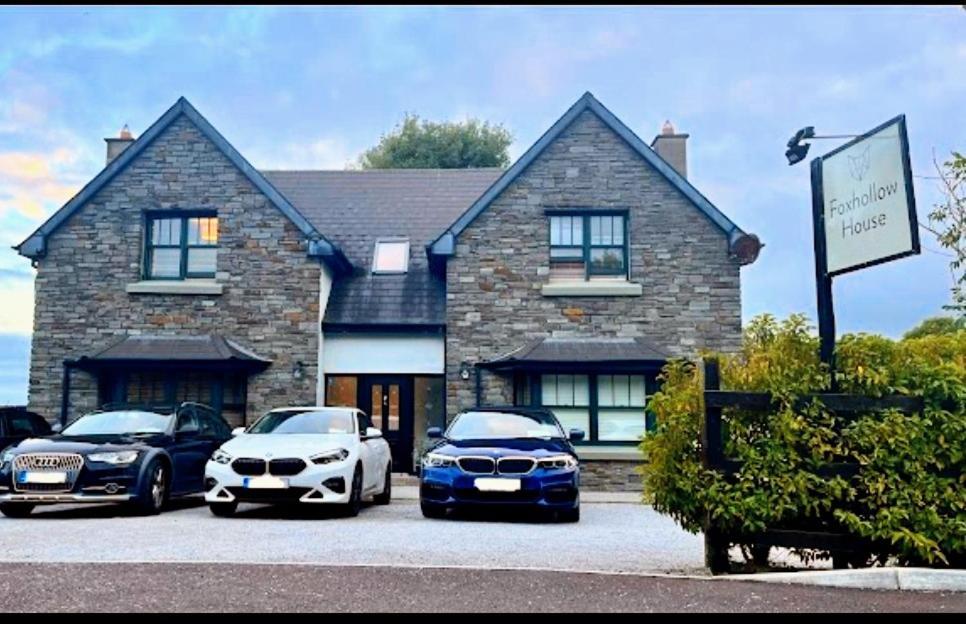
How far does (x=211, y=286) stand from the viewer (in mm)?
17062

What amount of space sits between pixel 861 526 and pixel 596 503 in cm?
797

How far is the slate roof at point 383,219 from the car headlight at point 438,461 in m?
7.12

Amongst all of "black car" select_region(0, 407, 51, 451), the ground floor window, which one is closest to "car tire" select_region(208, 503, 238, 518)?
"black car" select_region(0, 407, 51, 451)

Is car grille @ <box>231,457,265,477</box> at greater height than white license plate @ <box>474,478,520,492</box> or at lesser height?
greater

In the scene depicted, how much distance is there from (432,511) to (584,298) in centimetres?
741

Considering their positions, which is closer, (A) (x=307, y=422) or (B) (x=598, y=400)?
(A) (x=307, y=422)

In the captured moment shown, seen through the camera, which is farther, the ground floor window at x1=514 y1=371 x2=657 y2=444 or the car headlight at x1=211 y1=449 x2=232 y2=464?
the ground floor window at x1=514 y1=371 x2=657 y2=444

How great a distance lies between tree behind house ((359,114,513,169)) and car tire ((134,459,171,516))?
88.0ft

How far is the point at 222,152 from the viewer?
58.4 ft

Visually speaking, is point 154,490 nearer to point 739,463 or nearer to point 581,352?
point 739,463

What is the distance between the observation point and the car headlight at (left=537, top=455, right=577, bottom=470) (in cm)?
1021

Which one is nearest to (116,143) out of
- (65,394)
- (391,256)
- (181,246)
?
(181,246)

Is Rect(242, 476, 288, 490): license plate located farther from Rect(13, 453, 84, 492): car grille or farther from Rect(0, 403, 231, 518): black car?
Rect(13, 453, 84, 492): car grille
